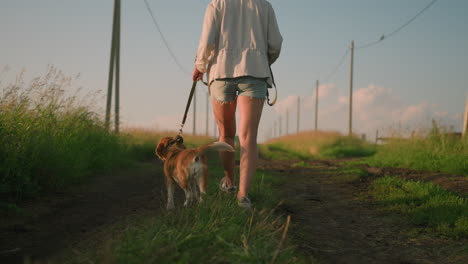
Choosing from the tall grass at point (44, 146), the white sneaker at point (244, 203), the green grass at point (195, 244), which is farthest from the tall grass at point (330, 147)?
the green grass at point (195, 244)

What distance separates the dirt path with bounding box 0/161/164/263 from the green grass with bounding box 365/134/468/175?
584 cm

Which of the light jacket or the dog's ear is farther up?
the light jacket

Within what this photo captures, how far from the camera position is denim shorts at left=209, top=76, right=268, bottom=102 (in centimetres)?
423

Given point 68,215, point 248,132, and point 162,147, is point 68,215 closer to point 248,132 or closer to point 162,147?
point 162,147

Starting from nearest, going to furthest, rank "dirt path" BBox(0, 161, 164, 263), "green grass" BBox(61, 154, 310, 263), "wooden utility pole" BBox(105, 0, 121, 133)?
"green grass" BBox(61, 154, 310, 263), "dirt path" BBox(0, 161, 164, 263), "wooden utility pole" BBox(105, 0, 121, 133)


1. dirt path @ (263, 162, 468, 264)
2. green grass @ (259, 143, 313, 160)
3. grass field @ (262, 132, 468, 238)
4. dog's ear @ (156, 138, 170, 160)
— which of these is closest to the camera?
dirt path @ (263, 162, 468, 264)

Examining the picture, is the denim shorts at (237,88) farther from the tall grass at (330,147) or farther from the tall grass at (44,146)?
the tall grass at (330,147)

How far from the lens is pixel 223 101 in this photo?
14.3ft

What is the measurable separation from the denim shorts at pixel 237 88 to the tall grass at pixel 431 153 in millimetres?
5896

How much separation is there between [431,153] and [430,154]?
0.54 feet

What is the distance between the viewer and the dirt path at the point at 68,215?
11.7ft

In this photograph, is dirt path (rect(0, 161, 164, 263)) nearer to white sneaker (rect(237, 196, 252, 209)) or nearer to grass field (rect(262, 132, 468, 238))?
white sneaker (rect(237, 196, 252, 209))

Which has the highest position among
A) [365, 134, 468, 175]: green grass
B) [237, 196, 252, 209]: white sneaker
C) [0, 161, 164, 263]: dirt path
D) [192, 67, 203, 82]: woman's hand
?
[192, 67, 203, 82]: woman's hand

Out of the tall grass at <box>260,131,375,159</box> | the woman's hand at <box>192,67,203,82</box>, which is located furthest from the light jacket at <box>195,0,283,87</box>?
the tall grass at <box>260,131,375,159</box>
